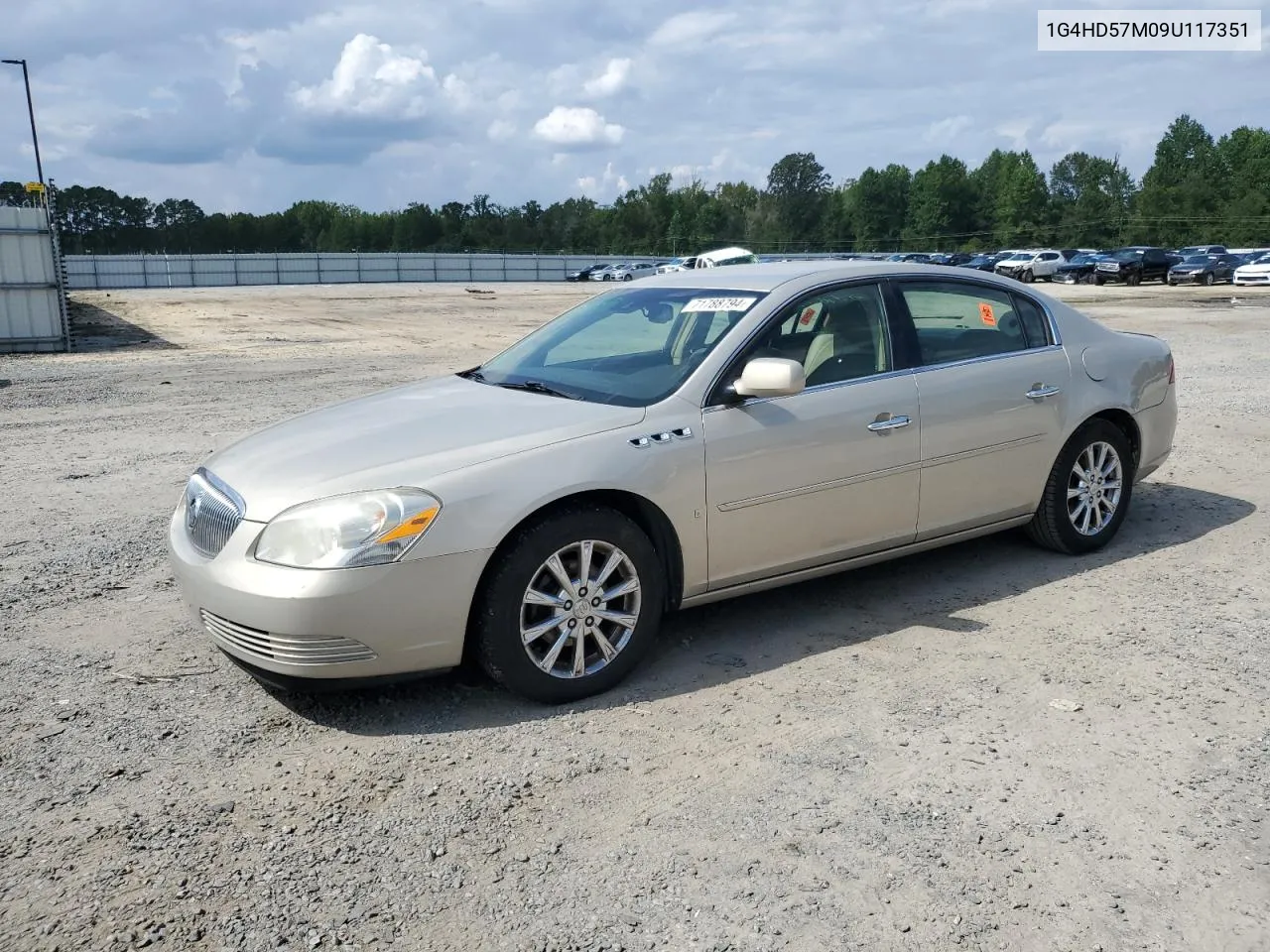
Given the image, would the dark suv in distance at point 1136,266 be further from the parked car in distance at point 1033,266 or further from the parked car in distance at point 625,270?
the parked car in distance at point 625,270

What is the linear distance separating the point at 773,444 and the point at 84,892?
2.88 meters

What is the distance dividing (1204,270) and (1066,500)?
45.1 metres

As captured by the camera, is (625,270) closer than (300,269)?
Yes

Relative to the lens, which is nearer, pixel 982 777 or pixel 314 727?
pixel 982 777

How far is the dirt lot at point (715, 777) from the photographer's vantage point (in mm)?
2836

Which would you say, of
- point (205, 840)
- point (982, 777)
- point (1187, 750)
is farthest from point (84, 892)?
point (1187, 750)

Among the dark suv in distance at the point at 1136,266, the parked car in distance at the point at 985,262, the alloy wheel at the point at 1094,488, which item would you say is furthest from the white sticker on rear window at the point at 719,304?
the parked car in distance at the point at 985,262

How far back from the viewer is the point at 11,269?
65.4 ft

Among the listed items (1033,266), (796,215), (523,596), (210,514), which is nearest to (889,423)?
(523,596)

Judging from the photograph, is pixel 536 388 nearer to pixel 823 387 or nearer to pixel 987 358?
pixel 823 387

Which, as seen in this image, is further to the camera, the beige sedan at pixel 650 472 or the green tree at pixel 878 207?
the green tree at pixel 878 207

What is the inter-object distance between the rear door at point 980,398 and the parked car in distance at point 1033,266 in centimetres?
4943

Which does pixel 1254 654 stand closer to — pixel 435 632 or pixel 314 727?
pixel 435 632

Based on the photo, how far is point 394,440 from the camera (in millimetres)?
4207
